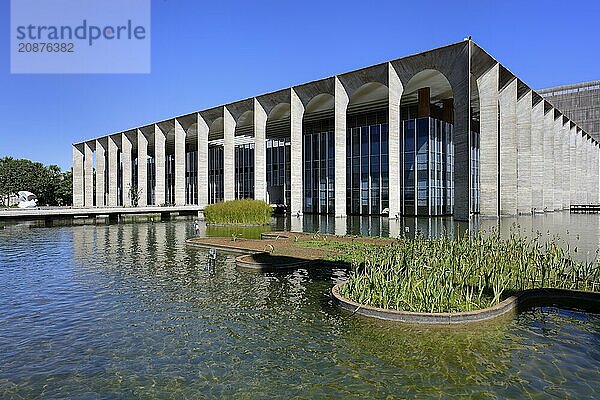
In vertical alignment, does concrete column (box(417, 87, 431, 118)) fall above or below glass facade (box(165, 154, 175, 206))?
above

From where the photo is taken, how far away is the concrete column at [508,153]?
1626 inches

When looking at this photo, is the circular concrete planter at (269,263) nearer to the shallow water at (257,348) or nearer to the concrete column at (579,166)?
the shallow water at (257,348)

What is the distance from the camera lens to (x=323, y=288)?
35.7ft

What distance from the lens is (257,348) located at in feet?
22.5

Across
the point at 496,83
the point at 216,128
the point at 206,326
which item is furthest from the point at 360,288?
the point at 216,128

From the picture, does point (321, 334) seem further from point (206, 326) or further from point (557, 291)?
point (557, 291)

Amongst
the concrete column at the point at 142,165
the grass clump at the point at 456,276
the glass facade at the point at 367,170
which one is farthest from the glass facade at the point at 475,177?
the concrete column at the point at 142,165

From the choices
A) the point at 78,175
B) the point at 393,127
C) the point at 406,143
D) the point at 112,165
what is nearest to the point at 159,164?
the point at 112,165

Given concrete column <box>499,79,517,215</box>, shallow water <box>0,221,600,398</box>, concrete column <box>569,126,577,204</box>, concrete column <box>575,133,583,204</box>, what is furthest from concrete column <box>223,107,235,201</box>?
concrete column <box>575,133,583,204</box>

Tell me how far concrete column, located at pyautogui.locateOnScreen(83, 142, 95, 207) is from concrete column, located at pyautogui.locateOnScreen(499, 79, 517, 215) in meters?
69.6

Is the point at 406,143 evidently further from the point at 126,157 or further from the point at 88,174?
the point at 88,174

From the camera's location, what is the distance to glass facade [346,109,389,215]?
4597cm

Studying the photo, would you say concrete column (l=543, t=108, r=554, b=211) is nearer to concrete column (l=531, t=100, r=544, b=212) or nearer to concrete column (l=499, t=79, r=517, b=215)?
concrete column (l=531, t=100, r=544, b=212)

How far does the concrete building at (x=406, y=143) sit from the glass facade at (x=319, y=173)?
0.13 meters
